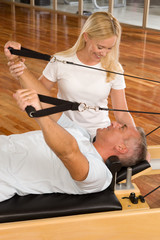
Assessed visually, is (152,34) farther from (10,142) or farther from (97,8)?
(10,142)

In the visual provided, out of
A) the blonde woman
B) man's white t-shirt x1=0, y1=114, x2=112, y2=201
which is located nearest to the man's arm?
man's white t-shirt x1=0, y1=114, x2=112, y2=201

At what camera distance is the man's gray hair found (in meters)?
1.79

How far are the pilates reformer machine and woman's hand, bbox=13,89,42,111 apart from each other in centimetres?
28

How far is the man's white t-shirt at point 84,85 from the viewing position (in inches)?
87.7

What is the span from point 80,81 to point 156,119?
135cm

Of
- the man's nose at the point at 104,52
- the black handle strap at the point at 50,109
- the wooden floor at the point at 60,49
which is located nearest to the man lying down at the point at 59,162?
A: the black handle strap at the point at 50,109

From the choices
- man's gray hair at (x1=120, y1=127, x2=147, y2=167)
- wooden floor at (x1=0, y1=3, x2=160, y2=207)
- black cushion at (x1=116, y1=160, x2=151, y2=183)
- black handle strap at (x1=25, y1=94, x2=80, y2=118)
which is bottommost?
wooden floor at (x1=0, y1=3, x2=160, y2=207)

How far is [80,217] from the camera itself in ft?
5.22

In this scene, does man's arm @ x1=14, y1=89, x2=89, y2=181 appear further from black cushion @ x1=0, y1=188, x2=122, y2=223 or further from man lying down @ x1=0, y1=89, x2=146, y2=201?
black cushion @ x1=0, y1=188, x2=122, y2=223

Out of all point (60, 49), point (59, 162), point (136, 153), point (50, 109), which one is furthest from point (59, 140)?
point (60, 49)

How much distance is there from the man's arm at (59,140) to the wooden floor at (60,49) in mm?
1589

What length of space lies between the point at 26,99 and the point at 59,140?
0.18 m

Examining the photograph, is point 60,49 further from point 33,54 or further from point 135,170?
point 135,170

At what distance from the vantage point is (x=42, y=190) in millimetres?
1732
